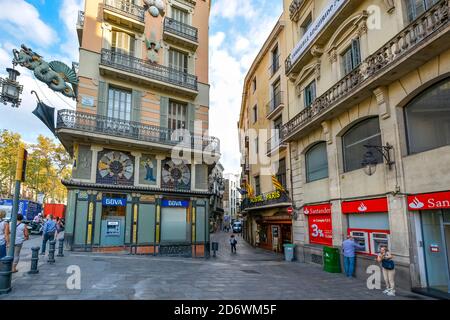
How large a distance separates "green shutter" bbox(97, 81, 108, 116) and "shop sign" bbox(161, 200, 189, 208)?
6064 mm

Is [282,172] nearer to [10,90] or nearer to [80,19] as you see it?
[10,90]

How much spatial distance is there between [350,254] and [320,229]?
363 centimetres

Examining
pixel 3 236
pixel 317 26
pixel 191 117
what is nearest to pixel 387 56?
pixel 317 26

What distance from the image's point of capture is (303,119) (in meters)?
16.5

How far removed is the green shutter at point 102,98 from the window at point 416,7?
1471 cm

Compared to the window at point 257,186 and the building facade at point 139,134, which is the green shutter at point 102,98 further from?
the window at point 257,186

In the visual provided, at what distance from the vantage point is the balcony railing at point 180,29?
63.2 feet

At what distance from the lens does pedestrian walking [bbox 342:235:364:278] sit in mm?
11539

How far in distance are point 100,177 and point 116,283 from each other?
8651 millimetres

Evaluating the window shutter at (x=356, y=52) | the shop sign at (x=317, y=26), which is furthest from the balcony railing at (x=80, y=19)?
the window shutter at (x=356, y=52)

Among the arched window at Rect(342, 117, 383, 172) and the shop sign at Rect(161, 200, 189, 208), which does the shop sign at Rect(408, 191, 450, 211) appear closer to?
the arched window at Rect(342, 117, 383, 172)

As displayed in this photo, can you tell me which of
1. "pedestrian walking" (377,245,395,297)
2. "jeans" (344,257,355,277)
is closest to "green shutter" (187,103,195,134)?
"jeans" (344,257,355,277)

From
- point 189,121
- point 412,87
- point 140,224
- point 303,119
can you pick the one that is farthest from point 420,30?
point 140,224

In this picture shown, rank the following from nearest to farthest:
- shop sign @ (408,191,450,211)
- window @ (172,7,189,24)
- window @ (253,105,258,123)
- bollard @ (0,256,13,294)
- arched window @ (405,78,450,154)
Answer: bollard @ (0,256,13,294), shop sign @ (408,191,450,211), arched window @ (405,78,450,154), window @ (172,7,189,24), window @ (253,105,258,123)
